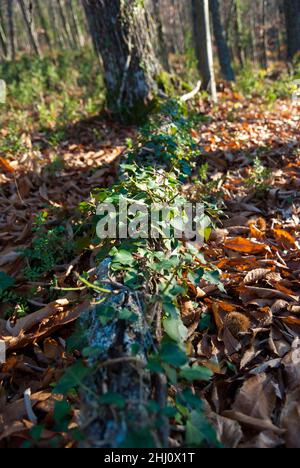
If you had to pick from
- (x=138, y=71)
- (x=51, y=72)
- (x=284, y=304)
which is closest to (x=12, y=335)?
(x=284, y=304)

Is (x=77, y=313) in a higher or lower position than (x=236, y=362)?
higher

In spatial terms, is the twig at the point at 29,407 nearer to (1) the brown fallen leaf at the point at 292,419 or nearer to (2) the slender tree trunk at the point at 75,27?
(1) the brown fallen leaf at the point at 292,419

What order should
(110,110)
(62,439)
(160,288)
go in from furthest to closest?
(110,110)
(160,288)
(62,439)

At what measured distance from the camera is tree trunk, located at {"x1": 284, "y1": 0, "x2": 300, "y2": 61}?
8.70 metres

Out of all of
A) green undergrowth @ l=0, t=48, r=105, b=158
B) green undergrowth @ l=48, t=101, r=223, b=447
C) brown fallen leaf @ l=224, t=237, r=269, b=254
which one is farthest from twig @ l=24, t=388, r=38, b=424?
green undergrowth @ l=0, t=48, r=105, b=158

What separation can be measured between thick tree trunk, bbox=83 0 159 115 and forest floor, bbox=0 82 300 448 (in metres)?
0.92

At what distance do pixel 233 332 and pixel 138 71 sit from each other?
3.79 meters

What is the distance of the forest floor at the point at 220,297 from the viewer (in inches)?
59.2

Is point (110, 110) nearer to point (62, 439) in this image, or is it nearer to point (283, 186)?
point (283, 186)

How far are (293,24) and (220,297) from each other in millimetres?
8905

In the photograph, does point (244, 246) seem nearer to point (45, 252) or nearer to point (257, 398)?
point (257, 398)

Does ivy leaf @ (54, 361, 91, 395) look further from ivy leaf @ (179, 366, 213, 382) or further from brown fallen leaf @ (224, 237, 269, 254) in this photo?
brown fallen leaf @ (224, 237, 269, 254)

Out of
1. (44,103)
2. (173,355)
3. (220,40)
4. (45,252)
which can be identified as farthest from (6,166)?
(220,40)

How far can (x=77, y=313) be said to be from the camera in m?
2.00
